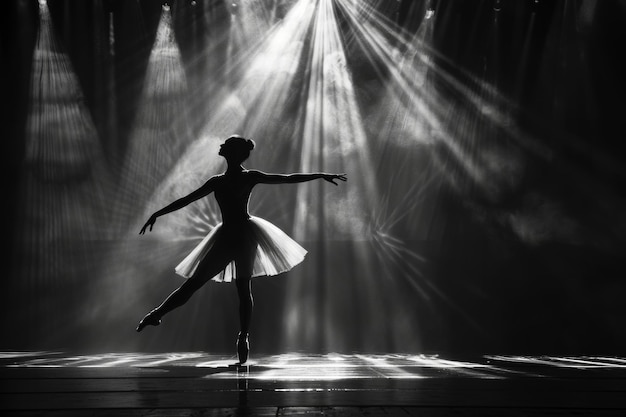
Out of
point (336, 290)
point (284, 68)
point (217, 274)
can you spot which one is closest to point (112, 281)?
point (336, 290)

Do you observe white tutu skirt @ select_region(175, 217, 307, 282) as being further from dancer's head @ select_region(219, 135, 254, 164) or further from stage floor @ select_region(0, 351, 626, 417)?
stage floor @ select_region(0, 351, 626, 417)

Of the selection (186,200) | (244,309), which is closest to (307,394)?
(244,309)

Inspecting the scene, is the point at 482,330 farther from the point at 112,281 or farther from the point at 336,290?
the point at 112,281

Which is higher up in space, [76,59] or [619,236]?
[76,59]

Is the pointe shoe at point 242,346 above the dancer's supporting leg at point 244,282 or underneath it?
underneath

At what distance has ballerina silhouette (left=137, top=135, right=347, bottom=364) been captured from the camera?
11.2 ft

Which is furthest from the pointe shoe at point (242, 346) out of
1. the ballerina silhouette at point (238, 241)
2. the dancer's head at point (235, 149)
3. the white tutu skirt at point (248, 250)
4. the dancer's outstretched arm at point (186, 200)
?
the dancer's head at point (235, 149)

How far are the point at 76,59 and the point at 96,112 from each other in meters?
0.74

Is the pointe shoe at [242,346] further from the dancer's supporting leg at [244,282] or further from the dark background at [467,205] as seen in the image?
the dark background at [467,205]

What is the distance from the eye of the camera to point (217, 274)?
3650mm

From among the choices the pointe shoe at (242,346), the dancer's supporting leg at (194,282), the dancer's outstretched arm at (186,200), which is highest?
the dancer's outstretched arm at (186,200)

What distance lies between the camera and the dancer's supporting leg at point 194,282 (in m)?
3.30

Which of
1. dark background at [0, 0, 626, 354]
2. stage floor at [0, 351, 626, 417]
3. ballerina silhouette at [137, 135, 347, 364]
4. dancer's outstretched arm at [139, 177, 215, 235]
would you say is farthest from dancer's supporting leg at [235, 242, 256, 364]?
dark background at [0, 0, 626, 354]

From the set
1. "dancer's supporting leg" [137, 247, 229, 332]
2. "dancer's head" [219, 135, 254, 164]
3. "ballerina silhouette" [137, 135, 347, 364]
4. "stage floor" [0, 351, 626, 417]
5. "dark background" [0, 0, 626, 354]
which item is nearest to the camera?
"stage floor" [0, 351, 626, 417]
